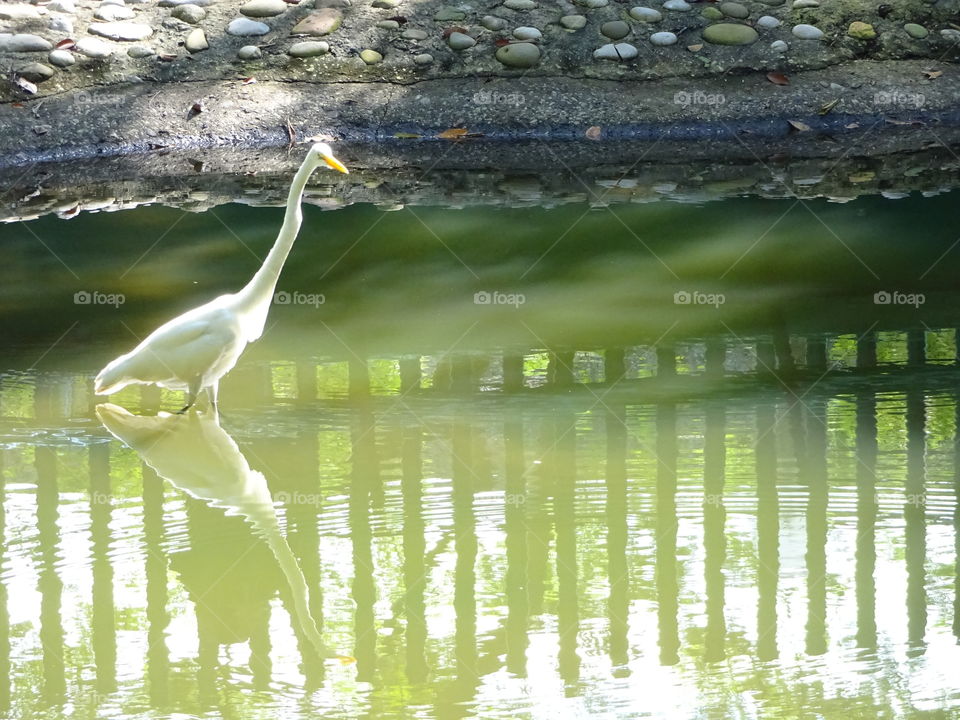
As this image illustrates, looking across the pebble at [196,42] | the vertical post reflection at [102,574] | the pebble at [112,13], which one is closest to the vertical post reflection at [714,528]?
the vertical post reflection at [102,574]

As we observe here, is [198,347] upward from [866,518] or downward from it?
upward

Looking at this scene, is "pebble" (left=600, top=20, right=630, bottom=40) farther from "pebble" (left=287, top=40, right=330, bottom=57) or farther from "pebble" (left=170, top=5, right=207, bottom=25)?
"pebble" (left=170, top=5, right=207, bottom=25)

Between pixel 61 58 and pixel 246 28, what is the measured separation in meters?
1.49

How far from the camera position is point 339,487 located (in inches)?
150

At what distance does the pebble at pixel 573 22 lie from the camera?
10.4 meters

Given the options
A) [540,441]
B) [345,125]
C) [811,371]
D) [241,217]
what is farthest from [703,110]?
[540,441]

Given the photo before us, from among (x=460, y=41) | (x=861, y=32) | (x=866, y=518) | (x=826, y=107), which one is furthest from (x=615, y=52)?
(x=866, y=518)

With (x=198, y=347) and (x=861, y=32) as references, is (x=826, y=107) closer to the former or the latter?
(x=861, y=32)

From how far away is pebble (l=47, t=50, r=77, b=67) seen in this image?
9.83 metres

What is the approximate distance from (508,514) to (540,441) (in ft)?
1.81

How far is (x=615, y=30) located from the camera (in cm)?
1034

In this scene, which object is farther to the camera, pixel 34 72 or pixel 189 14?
pixel 189 14

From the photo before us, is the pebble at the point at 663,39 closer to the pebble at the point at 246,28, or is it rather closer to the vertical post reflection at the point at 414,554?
the pebble at the point at 246,28

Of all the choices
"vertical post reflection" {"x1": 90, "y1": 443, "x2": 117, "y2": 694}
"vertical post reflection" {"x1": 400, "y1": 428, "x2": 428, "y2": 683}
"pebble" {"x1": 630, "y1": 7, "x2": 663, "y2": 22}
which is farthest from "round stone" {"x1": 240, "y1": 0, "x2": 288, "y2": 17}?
"vertical post reflection" {"x1": 400, "y1": 428, "x2": 428, "y2": 683}
